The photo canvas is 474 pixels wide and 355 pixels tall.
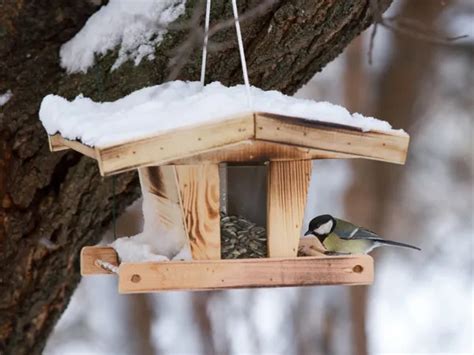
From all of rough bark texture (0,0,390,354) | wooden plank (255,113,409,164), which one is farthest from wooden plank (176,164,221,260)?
rough bark texture (0,0,390,354)

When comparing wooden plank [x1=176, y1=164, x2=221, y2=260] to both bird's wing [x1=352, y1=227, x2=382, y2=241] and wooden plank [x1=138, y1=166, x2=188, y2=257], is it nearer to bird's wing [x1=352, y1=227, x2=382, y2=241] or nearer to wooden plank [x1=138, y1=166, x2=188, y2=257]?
wooden plank [x1=138, y1=166, x2=188, y2=257]

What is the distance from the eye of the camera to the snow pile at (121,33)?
248 cm

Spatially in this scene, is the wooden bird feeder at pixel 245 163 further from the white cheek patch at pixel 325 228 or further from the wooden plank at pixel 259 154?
the white cheek patch at pixel 325 228

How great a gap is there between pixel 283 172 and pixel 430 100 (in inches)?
205

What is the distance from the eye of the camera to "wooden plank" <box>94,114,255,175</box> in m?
1.73

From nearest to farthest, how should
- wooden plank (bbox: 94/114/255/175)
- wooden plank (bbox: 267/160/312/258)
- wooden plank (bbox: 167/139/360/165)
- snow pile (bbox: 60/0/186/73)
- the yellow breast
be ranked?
wooden plank (bbox: 94/114/255/175)
wooden plank (bbox: 167/139/360/165)
wooden plank (bbox: 267/160/312/258)
the yellow breast
snow pile (bbox: 60/0/186/73)

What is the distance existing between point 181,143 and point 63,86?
956 millimetres

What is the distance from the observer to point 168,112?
1.83m

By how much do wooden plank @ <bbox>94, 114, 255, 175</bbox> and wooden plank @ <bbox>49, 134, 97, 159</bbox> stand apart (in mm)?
71

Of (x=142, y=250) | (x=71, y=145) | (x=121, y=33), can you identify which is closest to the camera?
(x=71, y=145)

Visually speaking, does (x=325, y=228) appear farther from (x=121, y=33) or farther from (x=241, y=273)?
(x=121, y=33)

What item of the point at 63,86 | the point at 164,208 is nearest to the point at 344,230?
the point at 164,208

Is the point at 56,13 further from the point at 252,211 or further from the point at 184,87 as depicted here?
the point at 252,211

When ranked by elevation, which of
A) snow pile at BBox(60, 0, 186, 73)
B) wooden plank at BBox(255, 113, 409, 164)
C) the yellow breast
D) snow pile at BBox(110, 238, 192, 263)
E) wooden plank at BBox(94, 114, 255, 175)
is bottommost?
snow pile at BBox(110, 238, 192, 263)
